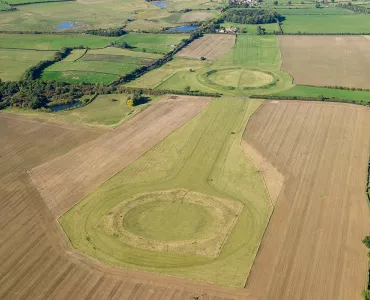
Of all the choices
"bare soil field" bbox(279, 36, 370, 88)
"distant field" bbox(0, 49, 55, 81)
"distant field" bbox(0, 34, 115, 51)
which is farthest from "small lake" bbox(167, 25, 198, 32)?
"distant field" bbox(0, 49, 55, 81)

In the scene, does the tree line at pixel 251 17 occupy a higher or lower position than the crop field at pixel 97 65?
higher

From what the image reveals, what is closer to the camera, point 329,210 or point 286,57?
point 329,210

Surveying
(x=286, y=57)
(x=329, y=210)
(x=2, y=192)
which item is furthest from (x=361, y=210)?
(x=286, y=57)

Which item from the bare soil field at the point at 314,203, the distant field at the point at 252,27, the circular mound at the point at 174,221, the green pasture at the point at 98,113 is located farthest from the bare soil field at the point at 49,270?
the distant field at the point at 252,27

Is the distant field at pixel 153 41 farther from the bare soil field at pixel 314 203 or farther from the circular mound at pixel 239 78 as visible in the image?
the bare soil field at pixel 314 203

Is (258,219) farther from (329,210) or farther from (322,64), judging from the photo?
(322,64)

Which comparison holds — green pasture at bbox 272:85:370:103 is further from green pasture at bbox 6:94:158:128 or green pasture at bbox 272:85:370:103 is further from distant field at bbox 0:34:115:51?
distant field at bbox 0:34:115:51
